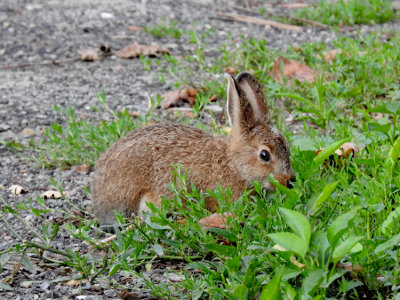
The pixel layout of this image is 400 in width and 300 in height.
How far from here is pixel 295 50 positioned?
724 centimetres

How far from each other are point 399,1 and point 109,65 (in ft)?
15.7

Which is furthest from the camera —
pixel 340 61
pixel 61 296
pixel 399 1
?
pixel 399 1

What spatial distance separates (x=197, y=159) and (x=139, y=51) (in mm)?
3758

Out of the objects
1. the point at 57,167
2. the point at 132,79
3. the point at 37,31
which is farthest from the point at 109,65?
the point at 57,167

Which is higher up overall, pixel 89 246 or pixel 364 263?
pixel 364 263

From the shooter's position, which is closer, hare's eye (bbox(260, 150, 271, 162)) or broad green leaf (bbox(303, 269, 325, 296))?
broad green leaf (bbox(303, 269, 325, 296))

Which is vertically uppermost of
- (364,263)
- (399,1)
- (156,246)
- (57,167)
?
(399,1)

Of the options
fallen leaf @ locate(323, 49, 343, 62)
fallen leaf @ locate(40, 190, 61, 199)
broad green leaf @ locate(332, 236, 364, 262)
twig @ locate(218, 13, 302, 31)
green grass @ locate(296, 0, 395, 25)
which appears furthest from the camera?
twig @ locate(218, 13, 302, 31)

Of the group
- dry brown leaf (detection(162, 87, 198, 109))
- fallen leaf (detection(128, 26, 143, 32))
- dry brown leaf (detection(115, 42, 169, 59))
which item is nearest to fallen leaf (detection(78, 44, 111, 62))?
dry brown leaf (detection(115, 42, 169, 59))

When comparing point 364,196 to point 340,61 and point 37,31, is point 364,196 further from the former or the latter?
point 37,31

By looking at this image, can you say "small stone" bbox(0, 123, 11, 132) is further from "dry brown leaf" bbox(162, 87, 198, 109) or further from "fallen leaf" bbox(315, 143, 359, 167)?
"fallen leaf" bbox(315, 143, 359, 167)

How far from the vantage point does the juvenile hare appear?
4641 mm

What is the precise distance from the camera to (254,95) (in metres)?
4.90

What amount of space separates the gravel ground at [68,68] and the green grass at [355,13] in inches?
5.4
